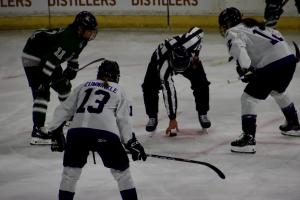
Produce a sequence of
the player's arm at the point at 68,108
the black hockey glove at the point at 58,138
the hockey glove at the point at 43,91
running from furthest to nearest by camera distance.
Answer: the hockey glove at the point at 43,91 → the black hockey glove at the point at 58,138 → the player's arm at the point at 68,108

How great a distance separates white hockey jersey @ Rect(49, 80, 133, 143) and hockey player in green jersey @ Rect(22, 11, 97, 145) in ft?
6.40

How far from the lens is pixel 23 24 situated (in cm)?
1342

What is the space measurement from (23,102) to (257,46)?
10.5 ft

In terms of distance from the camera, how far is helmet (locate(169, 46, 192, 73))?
23.2ft

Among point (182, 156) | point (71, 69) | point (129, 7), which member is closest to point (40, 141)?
point (71, 69)

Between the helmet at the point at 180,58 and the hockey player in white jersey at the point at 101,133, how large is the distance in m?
1.94

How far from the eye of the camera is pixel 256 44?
275 inches

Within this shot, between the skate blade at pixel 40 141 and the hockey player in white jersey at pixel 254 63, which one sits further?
the skate blade at pixel 40 141

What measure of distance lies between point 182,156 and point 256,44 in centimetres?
113

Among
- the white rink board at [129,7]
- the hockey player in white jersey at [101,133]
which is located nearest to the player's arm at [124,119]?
the hockey player in white jersey at [101,133]

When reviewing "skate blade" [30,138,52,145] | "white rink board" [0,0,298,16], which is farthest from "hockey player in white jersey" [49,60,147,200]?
"white rink board" [0,0,298,16]

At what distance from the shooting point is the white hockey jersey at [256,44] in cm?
682

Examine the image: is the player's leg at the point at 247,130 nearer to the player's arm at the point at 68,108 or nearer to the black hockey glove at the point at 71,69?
the black hockey glove at the point at 71,69

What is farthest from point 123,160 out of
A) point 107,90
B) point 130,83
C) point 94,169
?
point 130,83
